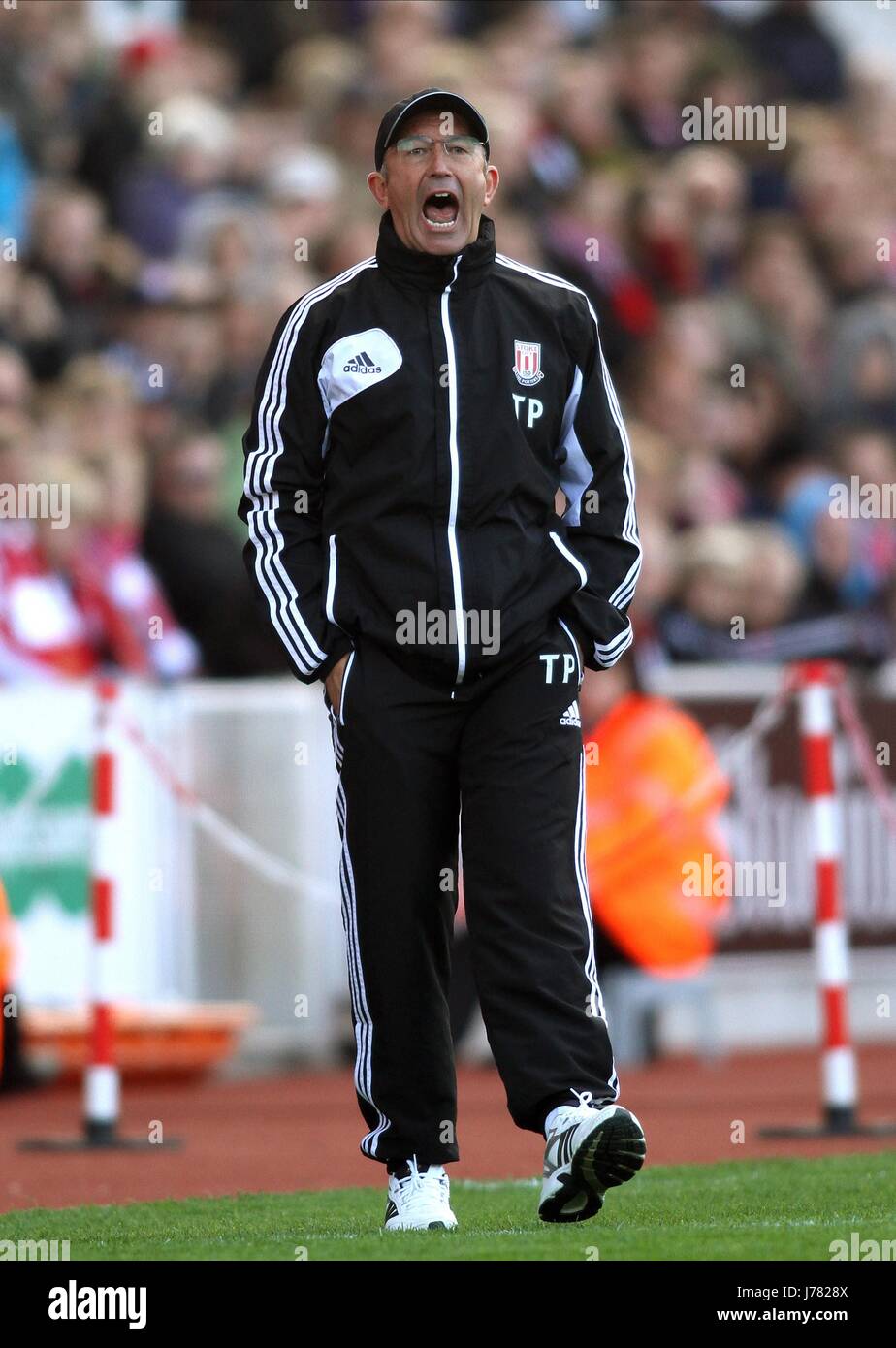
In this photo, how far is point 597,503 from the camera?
5969mm

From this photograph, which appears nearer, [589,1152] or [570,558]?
[589,1152]

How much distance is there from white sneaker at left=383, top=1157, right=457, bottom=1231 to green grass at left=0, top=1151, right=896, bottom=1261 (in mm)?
52

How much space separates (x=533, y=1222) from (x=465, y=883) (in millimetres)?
826

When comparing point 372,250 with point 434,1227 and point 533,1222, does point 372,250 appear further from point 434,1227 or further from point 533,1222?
point 434,1227

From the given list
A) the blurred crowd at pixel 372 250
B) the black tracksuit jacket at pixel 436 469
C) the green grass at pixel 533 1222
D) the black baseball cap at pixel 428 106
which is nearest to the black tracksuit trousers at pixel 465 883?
the black tracksuit jacket at pixel 436 469

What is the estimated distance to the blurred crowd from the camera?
11883 millimetres

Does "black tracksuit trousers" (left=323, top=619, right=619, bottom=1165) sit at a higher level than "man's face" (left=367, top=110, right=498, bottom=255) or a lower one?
lower

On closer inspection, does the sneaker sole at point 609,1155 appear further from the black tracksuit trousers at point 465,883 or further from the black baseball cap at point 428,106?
the black baseball cap at point 428,106

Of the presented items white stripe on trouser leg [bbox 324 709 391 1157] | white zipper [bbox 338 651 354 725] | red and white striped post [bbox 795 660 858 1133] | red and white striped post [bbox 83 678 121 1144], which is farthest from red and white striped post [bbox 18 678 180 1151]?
white zipper [bbox 338 651 354 725]

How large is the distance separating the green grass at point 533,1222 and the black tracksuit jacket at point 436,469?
3.85ft

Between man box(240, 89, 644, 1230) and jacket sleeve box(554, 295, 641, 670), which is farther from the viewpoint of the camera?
jacket sleeve box(554, 295, 641, 670)

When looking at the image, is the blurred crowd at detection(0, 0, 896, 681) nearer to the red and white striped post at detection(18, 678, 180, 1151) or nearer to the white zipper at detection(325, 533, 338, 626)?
the red and white striped post at detection(18, 678, 180, 1151)

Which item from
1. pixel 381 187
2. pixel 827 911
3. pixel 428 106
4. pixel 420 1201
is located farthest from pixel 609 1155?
pixel 827 911

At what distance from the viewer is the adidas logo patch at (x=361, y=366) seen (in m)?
5.78
